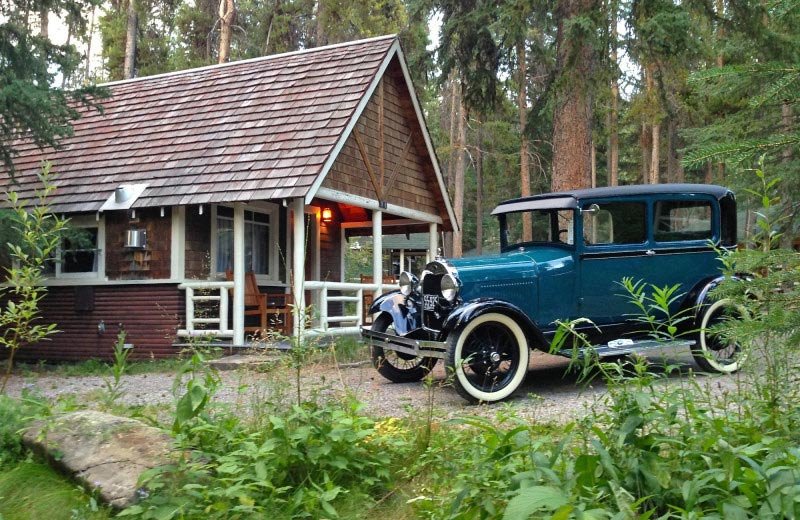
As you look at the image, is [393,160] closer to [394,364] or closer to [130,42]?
[394,364]

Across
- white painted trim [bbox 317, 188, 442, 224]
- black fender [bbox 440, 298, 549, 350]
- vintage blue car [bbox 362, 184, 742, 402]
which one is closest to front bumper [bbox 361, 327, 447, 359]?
vintage blue car [bbox 362, 184, 742, 402]

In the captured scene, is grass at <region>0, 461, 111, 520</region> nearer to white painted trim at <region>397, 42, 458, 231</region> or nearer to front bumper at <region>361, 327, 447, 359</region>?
front bumper at <region>361, 327, 447, 359</region>

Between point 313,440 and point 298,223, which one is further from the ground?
point 298,223

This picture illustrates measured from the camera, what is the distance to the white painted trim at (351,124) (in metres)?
10.3

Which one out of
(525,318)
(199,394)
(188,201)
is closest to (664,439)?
(199,394)

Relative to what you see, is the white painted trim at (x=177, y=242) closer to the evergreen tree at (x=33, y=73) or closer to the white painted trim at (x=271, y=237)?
the white painted trim at (x=271, y=237)

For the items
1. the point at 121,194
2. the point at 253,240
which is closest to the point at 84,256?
the point at 121,194

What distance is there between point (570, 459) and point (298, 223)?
7.78m

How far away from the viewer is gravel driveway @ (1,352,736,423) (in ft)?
15.5

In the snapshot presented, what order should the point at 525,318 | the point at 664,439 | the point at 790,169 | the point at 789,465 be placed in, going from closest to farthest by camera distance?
the point at 789,465 → the point at 664,439 → the point at 525,318 → the point at 790,169

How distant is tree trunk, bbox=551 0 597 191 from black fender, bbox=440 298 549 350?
5218 millimetres

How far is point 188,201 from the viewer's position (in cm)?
1063

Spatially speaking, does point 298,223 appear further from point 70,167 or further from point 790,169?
point 790,169

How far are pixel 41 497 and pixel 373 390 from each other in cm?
401
